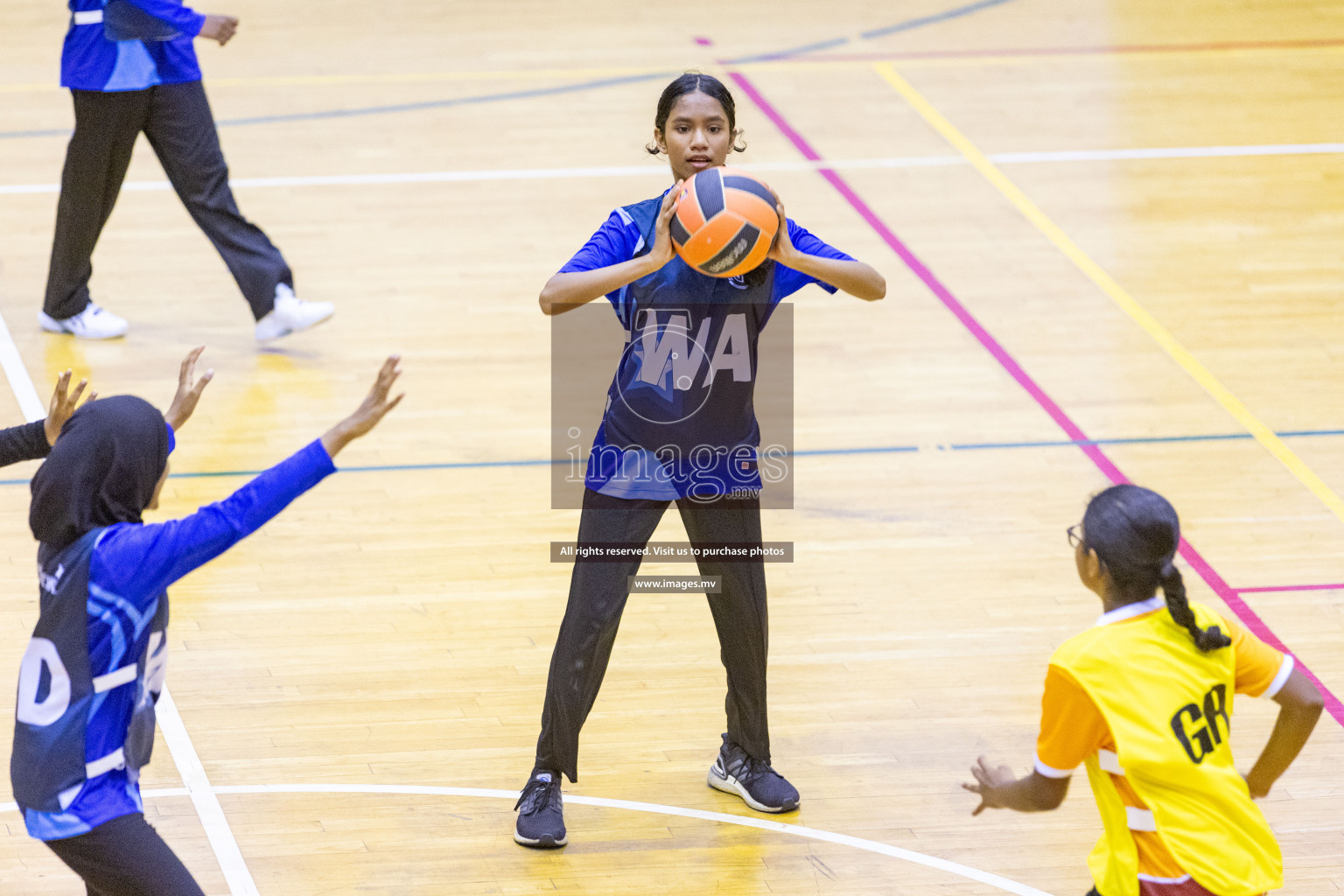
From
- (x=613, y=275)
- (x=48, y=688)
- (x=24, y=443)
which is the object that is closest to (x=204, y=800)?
(x=24, y=443)

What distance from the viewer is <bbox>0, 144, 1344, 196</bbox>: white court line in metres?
8.77

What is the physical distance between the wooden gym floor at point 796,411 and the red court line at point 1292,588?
2 centimetres

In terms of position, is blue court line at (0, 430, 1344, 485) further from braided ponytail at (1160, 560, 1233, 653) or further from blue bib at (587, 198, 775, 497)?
braided ponytail at (1160, 560, 1233, 653)

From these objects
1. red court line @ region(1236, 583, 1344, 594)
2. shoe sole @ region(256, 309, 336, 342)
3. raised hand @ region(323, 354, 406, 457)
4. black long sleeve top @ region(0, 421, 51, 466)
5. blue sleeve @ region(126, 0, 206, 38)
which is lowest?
red court line @ region(1236, 583, 1344, 594)

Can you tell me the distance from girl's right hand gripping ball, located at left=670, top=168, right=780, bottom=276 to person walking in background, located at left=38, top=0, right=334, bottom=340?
3.54 m

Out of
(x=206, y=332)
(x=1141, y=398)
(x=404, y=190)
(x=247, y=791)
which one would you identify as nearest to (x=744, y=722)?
(x=247, y=791)

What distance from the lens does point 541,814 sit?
13.6 ft

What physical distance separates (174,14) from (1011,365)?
3.72m

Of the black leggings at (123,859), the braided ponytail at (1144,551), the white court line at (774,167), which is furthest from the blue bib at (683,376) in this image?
the white court line at (774,167)

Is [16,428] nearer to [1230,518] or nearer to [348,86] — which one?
[1230,518]

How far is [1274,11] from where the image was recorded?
11953mm

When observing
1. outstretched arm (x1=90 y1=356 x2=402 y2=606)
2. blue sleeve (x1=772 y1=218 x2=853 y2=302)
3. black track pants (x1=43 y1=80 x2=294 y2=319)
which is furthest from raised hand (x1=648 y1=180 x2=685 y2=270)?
black track pants (x1=43 y1=80 x2=294 y2=319)

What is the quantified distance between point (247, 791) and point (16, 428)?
1.26m

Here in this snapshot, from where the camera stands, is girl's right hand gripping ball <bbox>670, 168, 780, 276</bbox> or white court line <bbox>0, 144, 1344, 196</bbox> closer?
girl's right hand gripping ball <bbox>670, 168, 780, 276</bbox>
